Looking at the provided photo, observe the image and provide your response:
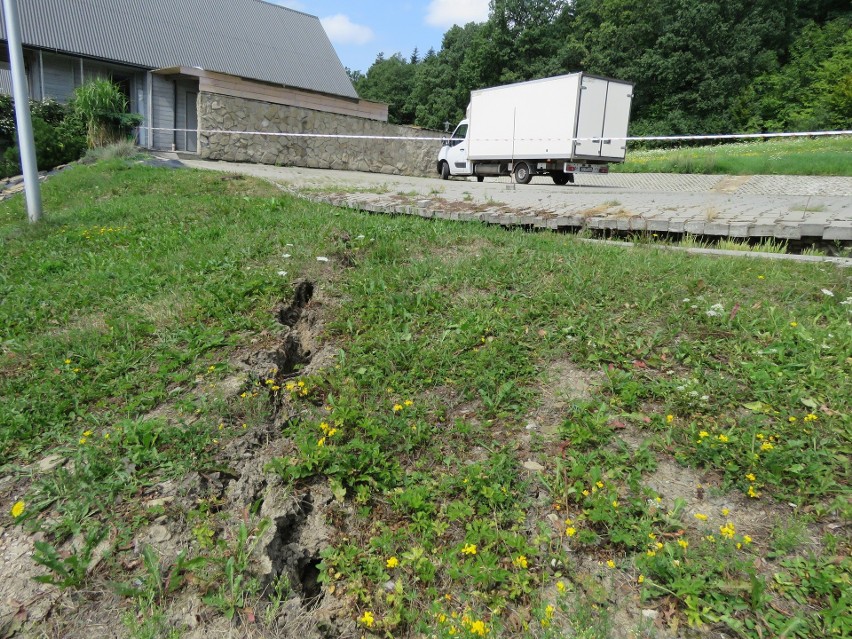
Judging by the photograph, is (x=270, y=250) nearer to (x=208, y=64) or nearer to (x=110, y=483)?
(x=110, y=483)

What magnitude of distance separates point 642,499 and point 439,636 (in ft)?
3.92

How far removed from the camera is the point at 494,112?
17.9 metres

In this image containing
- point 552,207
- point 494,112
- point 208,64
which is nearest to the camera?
point 552,207

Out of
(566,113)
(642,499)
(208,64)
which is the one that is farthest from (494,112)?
(642,499)

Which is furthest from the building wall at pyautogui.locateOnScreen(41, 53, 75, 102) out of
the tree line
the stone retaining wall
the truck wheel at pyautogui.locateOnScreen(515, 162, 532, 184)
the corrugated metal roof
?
the tree line

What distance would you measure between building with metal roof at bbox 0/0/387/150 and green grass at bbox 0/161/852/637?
655 inches

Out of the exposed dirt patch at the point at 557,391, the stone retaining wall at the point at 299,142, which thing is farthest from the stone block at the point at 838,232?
the stone retaining wall at the point at 299,142

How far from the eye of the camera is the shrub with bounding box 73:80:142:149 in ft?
53.1

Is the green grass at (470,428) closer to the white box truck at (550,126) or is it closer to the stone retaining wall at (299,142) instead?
the stone retaining wall at (299,142)

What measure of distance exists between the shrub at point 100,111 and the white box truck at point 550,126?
10677mm

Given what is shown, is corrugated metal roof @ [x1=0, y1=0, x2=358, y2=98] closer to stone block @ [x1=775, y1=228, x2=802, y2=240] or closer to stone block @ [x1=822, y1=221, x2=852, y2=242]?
stone block @ [x1=775, y1=228, x2=802, y2=240]

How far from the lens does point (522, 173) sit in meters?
17.0

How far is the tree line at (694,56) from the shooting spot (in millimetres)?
40438

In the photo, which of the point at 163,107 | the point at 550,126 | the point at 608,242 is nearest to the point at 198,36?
the point at 163,107
